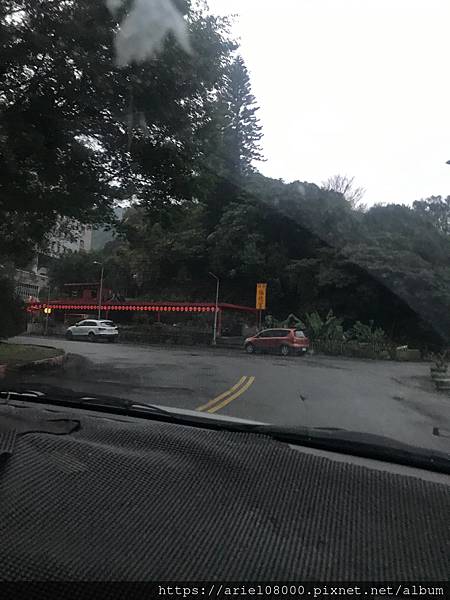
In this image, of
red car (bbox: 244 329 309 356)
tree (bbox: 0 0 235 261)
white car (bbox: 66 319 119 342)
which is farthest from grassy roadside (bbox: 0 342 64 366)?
white car (bbox: 66 319 119 342)

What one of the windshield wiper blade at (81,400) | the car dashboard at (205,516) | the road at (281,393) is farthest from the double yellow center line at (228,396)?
the car dashboard at (205,516)

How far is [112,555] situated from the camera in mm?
1389

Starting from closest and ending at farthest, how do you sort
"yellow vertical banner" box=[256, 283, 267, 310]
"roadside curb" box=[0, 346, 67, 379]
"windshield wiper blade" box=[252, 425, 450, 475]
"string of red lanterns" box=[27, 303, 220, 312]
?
1. "windshield wiper blade" box=[252, 425, 450, 475]
2. "roadside curb" box=[0, 346, 67, 379]
3. "string of red lanterns" box=[27, 303, 220, 312]
4. "yellow vertical banner" box=[256, 283, 267, 310]

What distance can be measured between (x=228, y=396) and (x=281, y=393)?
1127 mm

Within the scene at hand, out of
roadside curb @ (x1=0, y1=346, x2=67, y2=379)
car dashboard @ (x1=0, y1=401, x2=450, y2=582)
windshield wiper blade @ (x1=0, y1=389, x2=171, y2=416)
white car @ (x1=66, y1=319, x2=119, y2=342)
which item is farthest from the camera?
white car @ (x1=66, y1=319, x2=119, y2=342)

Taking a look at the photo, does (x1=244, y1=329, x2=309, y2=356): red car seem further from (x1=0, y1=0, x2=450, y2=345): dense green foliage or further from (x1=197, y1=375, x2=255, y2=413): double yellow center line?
(x1=197, y1=375, x2=255, y2=413): double yellow center line

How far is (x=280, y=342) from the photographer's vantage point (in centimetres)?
2395

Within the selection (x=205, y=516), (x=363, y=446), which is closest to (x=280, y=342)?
(x=363, y=446)

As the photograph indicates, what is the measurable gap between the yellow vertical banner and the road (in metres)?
17.8

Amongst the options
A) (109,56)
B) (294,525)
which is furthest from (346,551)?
(109,56)

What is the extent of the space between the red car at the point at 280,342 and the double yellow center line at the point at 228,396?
11.5 metres

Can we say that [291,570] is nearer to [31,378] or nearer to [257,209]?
[31,378]

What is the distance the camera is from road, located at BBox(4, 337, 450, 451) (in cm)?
702

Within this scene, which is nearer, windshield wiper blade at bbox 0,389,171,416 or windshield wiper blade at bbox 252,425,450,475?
windshield wiper blade at bbox 252,425,450,475
